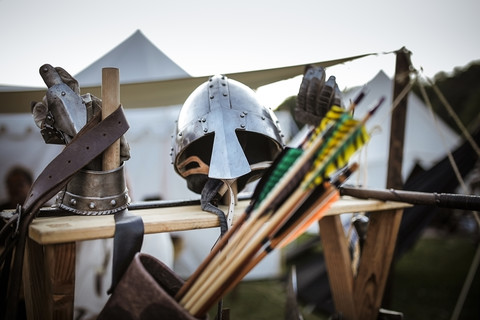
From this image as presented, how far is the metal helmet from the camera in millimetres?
1038

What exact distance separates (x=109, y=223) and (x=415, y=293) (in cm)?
311

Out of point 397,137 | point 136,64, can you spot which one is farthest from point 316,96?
point 136,64

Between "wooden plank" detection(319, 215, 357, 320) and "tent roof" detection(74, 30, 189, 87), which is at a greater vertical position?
"tent roof" detection(74, 30, 189, 87)

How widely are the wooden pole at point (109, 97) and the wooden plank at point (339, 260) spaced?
882mm

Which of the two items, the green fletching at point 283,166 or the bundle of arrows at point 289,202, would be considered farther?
the green fletching at point 283,166

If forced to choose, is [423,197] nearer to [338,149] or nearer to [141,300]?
[338,149]

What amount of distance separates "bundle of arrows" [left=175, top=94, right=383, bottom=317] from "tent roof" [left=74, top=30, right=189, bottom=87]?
1524mm

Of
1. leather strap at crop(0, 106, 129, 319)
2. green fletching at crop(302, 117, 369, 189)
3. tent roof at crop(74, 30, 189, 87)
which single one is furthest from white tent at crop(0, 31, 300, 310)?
green fletching at crop(302, 117, 369, 189)

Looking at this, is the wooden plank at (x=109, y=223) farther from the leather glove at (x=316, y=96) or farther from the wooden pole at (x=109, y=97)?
the leather glove at (x=316, y=96)

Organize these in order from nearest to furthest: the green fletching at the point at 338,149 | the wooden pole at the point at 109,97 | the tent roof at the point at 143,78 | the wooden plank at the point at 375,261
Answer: the green fletching at the point at 338,149 < the wooden pole at the point at 109,97 < the wooden plank at the point at 375,261 < the tent roof at the point at 143,78

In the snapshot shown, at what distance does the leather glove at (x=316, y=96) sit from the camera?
0.92 m

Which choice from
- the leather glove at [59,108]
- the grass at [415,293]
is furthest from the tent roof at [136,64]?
the grass at [415,293]

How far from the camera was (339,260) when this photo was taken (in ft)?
4.70

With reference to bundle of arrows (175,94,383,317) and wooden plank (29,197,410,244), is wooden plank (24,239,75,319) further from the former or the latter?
bundle of arrows (175,94,383,317)
